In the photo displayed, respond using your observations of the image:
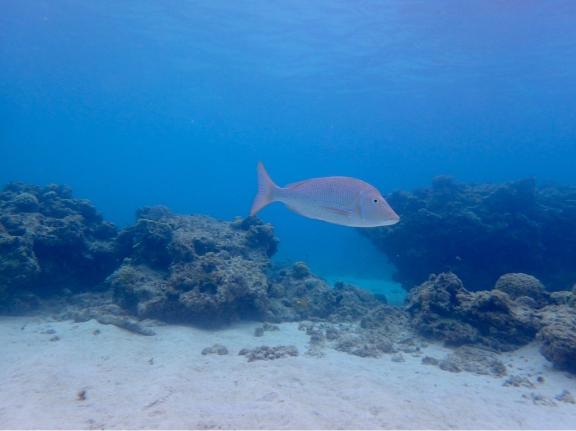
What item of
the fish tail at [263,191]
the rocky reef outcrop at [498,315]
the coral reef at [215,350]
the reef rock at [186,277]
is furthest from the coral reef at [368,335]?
the fish tail at [263,191]

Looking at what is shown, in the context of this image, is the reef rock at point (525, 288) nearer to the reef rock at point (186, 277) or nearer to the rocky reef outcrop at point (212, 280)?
the rocky reef outcrop at point (212, 280)

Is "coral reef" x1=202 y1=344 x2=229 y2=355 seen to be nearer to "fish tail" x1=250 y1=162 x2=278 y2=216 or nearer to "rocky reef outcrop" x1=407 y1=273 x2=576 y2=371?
"fish tail" x1=250 y1=162 x2=278 y2=216

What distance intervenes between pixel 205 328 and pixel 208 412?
158 inches

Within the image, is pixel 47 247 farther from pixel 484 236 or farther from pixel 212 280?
pixel 484 236

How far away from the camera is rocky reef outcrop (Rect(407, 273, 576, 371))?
5.81 meters

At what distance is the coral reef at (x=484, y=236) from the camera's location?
15695 millimetres

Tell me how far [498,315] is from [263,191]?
5177 millimetres

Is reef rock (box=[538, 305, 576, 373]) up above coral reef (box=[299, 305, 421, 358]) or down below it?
above

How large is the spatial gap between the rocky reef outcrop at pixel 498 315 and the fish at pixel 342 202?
3.80 meters

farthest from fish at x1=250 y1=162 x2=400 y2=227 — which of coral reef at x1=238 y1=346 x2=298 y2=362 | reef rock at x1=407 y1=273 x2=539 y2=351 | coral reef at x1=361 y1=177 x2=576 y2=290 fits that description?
coral reef at x1=361 y1=177 x2=576 y2=290

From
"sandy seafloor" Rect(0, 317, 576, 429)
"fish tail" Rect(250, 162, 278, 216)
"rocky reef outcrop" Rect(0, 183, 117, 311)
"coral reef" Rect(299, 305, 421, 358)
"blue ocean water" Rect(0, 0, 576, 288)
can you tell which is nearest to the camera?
"sandy seafloor" Rect(0, 317, 576, 429)

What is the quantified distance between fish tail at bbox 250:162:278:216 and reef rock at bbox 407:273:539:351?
15.1ft

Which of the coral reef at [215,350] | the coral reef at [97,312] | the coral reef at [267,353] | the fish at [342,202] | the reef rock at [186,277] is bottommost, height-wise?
the coral reef at [97,312]

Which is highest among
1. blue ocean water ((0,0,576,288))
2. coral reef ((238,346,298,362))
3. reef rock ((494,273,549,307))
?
blue ocean water ((0,0,576,288))
